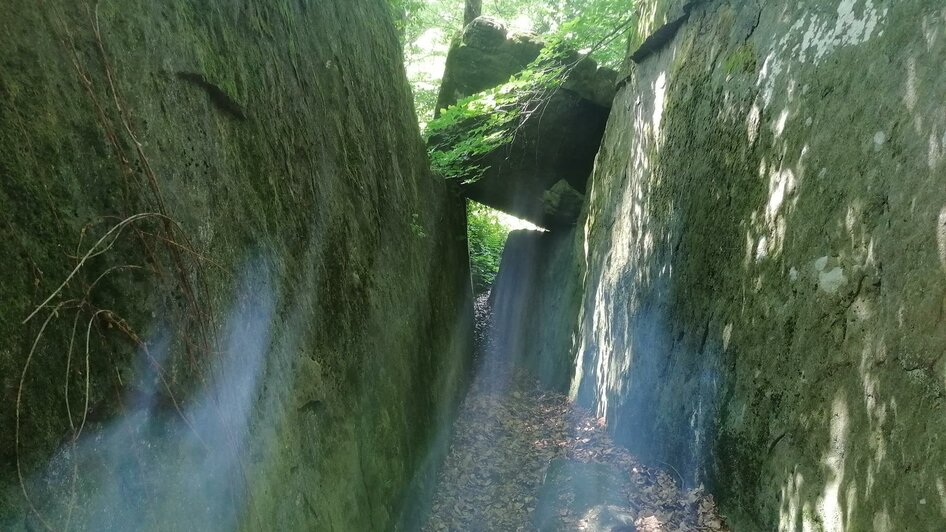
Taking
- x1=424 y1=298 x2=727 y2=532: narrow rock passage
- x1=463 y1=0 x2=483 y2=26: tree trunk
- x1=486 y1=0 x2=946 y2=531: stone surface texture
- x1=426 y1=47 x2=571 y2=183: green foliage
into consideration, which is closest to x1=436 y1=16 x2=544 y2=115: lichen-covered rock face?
x1=426 y1=47 x2=571 y2=183: green foliage

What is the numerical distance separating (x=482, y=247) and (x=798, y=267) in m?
12.7

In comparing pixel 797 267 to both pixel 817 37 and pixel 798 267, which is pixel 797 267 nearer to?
pixel 798 267

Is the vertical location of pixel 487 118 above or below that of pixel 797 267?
above

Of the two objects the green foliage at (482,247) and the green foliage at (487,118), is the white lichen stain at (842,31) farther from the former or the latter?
the green foliage at (482,247)

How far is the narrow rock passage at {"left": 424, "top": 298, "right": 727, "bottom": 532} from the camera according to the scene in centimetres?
455

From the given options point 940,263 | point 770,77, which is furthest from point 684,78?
point 940,263

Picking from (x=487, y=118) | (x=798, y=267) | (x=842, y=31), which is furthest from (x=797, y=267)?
(x=487, y=118)

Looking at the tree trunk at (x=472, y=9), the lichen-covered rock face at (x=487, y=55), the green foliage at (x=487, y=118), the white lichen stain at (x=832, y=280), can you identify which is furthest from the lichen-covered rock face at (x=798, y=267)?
the tree trunk at (x=472, y=9)

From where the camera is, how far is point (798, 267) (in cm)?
316

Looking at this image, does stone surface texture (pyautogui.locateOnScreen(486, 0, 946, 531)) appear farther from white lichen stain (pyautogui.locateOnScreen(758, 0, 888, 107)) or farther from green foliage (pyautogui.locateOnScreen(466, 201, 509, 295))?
green foliage (pyautogui.locateOnScreen(466, 201, 509, 295))

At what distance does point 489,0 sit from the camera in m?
17.1

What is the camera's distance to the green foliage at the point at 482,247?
14844 mm

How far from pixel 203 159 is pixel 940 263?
301cm

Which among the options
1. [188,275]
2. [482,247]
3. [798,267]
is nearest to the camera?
[188,275]
